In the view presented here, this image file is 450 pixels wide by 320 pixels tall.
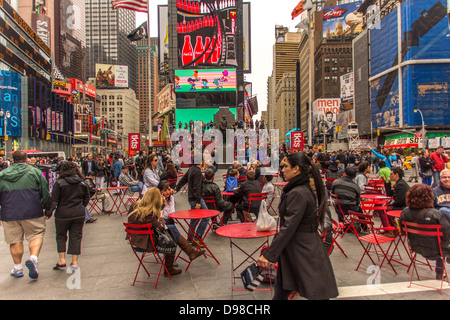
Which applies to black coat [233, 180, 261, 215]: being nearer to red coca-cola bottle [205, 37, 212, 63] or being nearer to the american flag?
the american flag

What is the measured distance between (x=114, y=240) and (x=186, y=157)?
19.6 metres

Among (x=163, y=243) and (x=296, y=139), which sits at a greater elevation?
(x=296, y=139)

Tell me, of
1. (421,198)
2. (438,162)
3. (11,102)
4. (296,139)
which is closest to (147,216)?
(421,198)

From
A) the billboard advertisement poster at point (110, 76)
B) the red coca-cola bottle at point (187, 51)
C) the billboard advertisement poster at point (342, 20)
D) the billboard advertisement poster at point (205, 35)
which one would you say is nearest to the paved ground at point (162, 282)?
the red coca-cola bottle at point (187, 51)

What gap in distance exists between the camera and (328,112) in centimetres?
10756

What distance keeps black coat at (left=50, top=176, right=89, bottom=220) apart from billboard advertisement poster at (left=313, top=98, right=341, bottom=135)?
4246 inches

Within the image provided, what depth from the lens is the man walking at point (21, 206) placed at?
4988mm

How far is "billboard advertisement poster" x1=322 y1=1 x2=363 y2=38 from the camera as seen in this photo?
406 feet

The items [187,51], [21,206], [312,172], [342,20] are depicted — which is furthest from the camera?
[342,20]

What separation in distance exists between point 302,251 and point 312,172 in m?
0.75

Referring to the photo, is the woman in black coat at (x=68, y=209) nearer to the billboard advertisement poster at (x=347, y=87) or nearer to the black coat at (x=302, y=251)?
the black coat at (x=302, y=251)

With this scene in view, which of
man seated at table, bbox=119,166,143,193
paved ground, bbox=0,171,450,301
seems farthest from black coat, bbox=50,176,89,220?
man seated at table, bbox=119,166,143,193

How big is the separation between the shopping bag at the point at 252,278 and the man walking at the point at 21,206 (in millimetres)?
3216

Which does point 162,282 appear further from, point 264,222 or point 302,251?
point 302,251
